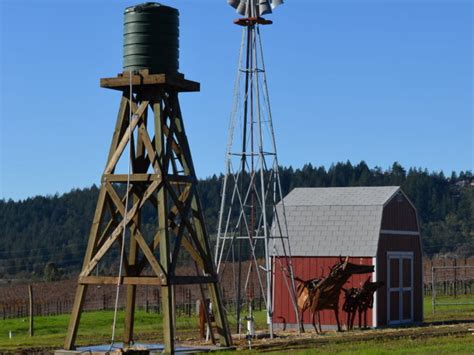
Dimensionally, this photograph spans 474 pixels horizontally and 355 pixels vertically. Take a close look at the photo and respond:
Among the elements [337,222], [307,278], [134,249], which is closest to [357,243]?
[337,222]

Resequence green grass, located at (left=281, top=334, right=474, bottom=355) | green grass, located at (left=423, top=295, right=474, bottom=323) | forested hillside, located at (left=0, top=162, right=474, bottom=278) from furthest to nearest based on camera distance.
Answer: forested hillside, located at (left=0, top=162, right=474, bottom=278) → green grass, located at (left=423, top=295, right=474, bottom=323) → green grass, located at (left=281, top=334, right=474, bottom=355)

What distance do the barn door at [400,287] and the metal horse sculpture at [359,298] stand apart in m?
2.38

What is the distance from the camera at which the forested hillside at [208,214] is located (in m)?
139

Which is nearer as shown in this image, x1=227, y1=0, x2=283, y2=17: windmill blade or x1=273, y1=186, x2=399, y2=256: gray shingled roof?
x1=227, y1=0, x2=283, y2=17: windmill blade

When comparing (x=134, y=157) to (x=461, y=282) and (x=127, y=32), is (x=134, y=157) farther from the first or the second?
(x=461, y=282)

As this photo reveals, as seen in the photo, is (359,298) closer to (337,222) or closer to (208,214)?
(337,222)

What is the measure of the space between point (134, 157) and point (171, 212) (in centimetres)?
156

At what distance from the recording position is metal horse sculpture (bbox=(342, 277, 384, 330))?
36.5 meters

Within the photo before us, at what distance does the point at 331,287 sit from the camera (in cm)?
3556

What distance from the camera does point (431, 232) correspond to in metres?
140

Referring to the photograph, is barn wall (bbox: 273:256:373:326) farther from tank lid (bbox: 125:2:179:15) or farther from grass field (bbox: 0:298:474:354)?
tank lid (bbox: 125:2:179:15)

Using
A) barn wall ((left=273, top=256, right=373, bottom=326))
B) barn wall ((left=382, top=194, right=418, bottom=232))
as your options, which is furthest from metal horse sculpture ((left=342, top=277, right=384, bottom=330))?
barn wall ((left=382, top=194, right=418, bottom=232))

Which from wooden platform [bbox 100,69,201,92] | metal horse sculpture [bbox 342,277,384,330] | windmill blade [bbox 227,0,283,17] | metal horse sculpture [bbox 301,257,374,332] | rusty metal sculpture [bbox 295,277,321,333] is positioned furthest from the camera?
metal horse sculpture [bbox 342,277,384,330]

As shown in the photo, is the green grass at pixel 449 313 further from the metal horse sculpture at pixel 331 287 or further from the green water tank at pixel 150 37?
the green water tank at pixel 150 37
